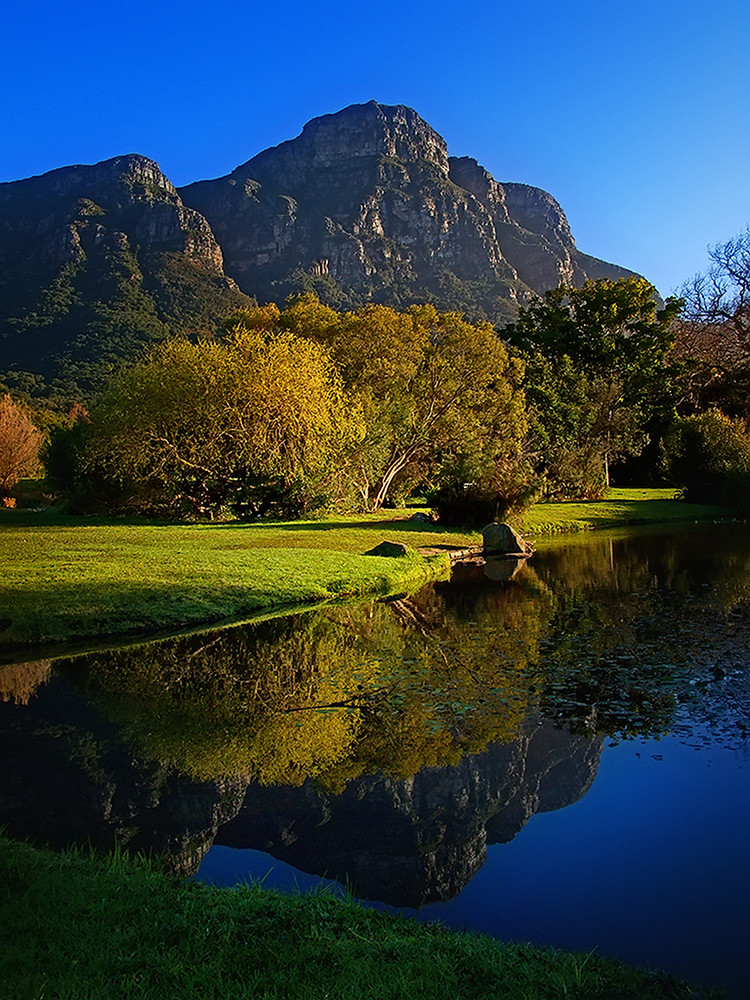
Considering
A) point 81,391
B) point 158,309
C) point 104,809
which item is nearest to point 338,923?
point 104,809

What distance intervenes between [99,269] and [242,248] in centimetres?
4620

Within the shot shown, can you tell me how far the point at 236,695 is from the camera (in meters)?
11.0

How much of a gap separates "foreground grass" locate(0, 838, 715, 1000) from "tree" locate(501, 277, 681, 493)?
159 ft

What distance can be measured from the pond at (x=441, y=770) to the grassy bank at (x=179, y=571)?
5.24ft

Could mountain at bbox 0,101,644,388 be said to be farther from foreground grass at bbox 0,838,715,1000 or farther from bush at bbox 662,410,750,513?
foreground grass at bbox 0,838,715,1000

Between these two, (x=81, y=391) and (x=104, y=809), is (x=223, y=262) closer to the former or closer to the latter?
(x=81, y=391)

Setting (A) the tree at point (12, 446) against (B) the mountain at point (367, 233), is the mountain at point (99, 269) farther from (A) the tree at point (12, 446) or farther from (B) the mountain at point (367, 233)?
(A) the tree at point (12, 446)

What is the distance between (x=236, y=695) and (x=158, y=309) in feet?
333

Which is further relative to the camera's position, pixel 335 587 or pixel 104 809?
pixel 335 587

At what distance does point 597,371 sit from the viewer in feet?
193

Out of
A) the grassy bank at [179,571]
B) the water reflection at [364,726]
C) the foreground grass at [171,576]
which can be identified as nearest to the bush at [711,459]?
the grassy bank at [179,571]

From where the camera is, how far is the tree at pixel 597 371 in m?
52.7

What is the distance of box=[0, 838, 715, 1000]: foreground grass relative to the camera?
13.2ft

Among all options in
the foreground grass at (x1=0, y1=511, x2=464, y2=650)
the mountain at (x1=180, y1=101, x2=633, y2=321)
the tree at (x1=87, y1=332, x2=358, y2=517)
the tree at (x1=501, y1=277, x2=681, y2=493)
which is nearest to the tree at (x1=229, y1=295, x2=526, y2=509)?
the tree at (x1=87, y1=332, x2=358, y2=517)
